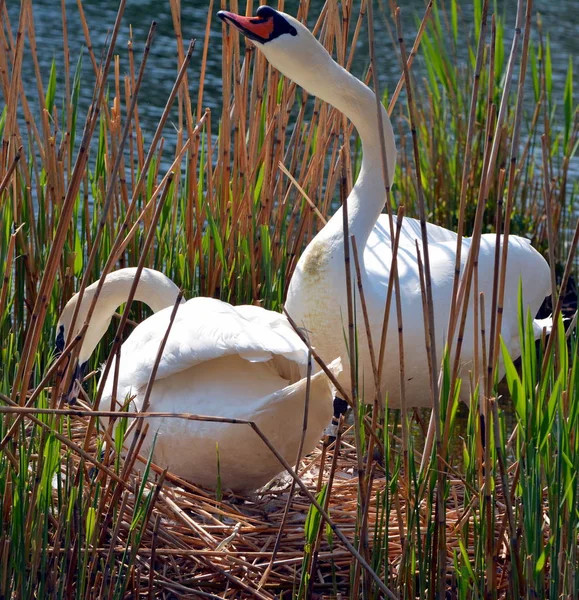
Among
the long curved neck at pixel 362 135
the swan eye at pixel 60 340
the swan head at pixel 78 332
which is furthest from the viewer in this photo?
the long curved neck at pixel 362 135

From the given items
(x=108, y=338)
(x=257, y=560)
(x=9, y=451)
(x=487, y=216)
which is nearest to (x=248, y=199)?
(x=108, y=338)

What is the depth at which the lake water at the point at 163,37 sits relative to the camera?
9508 millimetres

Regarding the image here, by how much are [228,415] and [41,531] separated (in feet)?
2.12

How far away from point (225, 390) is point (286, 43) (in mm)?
1097

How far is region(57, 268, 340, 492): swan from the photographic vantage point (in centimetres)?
248

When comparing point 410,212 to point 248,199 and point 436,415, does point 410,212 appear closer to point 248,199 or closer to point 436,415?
point 248,199

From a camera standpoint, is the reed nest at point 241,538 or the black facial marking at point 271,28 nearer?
the reed nest at point 241,538

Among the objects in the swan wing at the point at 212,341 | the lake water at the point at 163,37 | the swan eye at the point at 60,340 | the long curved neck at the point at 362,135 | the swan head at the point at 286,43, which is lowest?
the lake water at the point at 163,37

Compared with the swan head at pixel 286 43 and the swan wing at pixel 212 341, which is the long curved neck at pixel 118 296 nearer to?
the swan wing at pixel 212 341

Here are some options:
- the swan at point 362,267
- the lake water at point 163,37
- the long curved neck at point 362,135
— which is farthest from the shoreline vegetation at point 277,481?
the lake water at point 163,37

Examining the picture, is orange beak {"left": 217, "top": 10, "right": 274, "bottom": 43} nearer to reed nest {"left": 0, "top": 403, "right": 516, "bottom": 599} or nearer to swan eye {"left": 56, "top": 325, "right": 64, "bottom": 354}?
swan eye {"left": 56, "top": 325, "right": 64, "bottom": 354}

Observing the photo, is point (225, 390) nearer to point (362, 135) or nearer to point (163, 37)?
point (362, 135)

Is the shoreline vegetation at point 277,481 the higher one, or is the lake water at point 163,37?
the shoreline vegetation at point 277,481

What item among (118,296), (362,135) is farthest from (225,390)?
(362,135)
